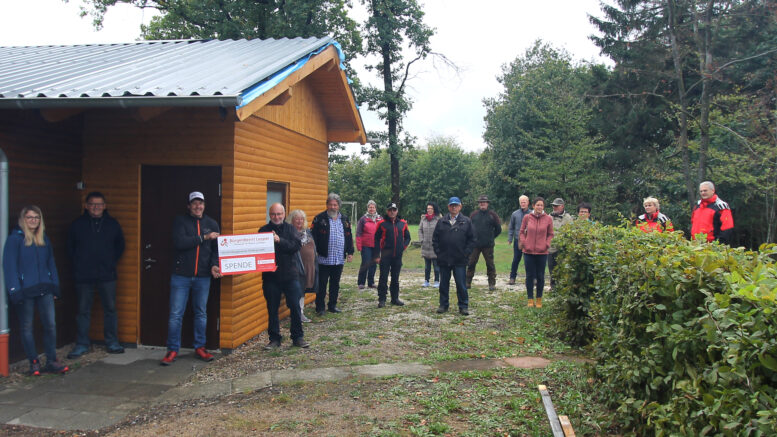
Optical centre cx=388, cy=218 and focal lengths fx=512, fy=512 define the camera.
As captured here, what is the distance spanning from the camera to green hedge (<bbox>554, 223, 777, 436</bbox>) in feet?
7.98

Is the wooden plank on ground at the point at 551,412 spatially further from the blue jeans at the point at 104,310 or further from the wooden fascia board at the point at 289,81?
the blue jeans at the point at 104,310

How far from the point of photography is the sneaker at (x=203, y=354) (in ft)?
20.5

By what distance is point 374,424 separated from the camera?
4387 millimetres

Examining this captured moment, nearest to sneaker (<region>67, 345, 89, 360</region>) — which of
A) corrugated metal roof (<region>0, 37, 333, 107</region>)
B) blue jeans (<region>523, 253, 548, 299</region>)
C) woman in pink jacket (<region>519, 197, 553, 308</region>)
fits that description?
corrugated metal roof (<region>0, 37, 333, 107</region>)

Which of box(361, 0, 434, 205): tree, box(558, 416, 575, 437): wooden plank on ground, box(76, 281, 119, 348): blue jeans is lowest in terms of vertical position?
box(558, 416, 575, 437): wooden plank on ground

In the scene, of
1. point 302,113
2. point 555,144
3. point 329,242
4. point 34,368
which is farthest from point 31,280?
point 555,144

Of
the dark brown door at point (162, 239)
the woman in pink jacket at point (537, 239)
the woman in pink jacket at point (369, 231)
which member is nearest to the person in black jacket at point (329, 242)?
the woman in pink jacket at point (369, 231)

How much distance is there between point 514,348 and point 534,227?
292cm

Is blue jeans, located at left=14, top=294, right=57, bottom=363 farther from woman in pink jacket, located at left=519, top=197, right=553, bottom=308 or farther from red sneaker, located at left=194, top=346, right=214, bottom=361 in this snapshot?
woman in pink jacket, located at left=519, top=197, right=553, bottom=308

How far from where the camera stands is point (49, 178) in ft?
21.2

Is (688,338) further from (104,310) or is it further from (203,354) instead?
(104,310)

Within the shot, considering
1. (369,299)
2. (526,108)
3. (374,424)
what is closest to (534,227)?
(369,299)

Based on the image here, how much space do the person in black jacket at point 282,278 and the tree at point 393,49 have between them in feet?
54.4

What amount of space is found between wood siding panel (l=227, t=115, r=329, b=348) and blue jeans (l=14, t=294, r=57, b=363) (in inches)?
73.1
